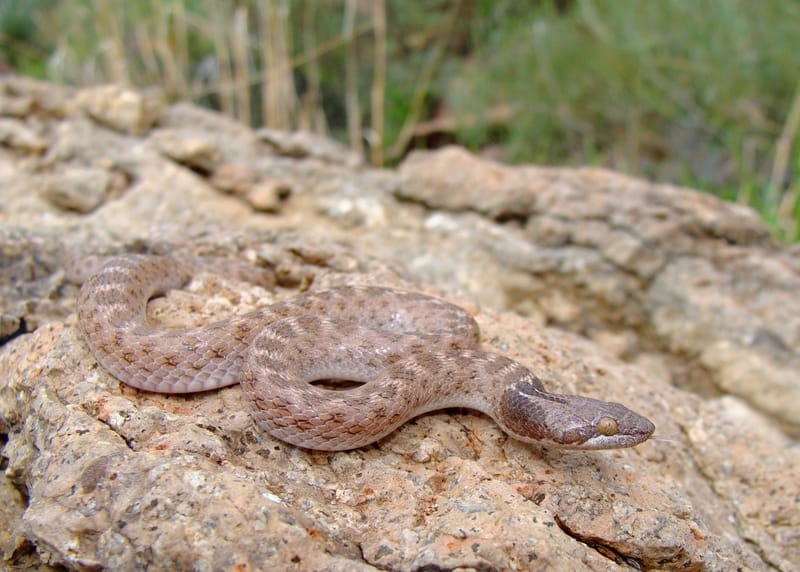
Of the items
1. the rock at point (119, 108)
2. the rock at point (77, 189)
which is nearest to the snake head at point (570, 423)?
the rock at point (77, 189)

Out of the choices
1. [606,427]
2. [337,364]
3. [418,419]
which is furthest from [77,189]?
[606,427]

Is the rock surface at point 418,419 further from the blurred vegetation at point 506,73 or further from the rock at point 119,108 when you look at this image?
the blurred vegetation at point 506,73

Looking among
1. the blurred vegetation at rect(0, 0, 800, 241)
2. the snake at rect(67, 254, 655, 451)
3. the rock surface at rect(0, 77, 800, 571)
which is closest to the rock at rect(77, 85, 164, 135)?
the rock surface at rect(0, 77, 800, 571)

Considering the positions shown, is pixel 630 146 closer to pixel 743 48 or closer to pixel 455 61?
pixel 743 48

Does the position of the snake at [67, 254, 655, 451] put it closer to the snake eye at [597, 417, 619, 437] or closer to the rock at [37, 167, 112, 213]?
the snake eye at [597, 417, 619, 437]

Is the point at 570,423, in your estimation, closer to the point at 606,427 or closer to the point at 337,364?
the point at 606,427
